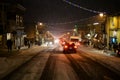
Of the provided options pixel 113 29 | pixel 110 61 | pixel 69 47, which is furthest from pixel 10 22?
pixel 110 61

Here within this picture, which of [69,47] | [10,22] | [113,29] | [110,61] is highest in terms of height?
[10,22]

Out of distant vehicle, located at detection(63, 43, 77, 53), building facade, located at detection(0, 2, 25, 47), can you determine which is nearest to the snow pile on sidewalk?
distant vehicle, located at detection(63, 43, 77, 53)

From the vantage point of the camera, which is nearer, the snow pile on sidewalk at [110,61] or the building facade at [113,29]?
the snow pile on sidewalk at [110,61]

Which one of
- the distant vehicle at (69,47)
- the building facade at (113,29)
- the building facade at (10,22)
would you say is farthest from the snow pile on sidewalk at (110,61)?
the building facade at (10,22)

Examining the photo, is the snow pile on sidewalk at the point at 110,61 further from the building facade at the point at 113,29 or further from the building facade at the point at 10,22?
the building facade at the point at 10,22

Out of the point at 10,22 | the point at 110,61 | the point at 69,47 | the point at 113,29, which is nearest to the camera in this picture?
the point at 110,61

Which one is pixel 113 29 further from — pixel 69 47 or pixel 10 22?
pixel 10 22

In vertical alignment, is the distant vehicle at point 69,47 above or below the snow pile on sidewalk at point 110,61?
above

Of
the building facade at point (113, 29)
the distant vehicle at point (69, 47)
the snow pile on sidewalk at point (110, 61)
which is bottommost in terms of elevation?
the snow pile on sidewalk at point (110, 61)

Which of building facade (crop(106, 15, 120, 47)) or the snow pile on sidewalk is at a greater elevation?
building facade (crop(106, 15, 120, 47))

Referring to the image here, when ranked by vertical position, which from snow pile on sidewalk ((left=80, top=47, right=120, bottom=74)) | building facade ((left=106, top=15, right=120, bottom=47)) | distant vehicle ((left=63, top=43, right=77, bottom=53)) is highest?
building facade ((left=106, top=15, right=120, bottom=47))

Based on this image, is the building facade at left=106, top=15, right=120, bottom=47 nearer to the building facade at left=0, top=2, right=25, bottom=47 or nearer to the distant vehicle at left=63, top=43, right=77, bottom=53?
the distant vehicle at left=63, top=43, right=77, bottom=53

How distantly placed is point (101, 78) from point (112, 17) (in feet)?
148

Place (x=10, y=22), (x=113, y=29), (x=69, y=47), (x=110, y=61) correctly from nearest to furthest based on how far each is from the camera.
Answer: (x=110, y=61) → (x=69, y=47) → (x=113, y=29) → (x=10, y=22)
